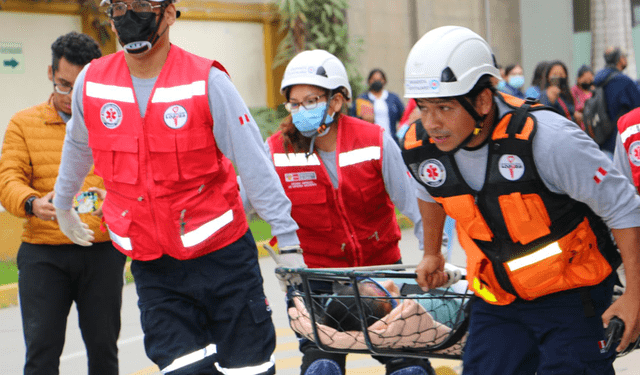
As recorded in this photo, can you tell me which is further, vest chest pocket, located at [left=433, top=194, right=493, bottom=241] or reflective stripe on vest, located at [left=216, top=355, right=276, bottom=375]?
reflective stripe on vest, located at [left=216, top=355, right=276, bottom=375]

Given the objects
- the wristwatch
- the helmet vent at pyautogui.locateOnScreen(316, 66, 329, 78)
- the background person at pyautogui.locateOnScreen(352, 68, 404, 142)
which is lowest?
the background person at pyautogui.locateOnScreen(352, 68, 404, 142)

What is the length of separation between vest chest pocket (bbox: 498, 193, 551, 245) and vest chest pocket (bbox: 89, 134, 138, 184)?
1.50 metres

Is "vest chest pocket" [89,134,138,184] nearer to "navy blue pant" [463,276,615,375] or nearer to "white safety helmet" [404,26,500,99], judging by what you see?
"white safety helmet" [404,26,500,99]

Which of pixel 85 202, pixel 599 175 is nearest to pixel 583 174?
pixel 599 175

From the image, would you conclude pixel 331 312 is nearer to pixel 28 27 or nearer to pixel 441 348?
pixel 441 348

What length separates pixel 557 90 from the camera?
1098 centimetres

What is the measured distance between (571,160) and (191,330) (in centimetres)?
171

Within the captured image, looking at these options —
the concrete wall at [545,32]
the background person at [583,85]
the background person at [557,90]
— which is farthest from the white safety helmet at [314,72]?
the concrete wall at [545,32]

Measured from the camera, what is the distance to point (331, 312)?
405 centimetres

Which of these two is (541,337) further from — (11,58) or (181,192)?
(11,58)

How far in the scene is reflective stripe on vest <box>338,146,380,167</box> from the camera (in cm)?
478

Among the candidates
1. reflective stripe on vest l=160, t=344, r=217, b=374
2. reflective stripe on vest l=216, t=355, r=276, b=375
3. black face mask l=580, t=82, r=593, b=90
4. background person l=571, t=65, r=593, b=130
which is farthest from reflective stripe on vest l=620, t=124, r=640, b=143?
black face mask l=580, t=82, r=593, b=90

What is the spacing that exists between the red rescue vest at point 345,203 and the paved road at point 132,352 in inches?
66.2

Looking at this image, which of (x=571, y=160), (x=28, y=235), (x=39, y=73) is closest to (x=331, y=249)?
(x=28, y=235)
